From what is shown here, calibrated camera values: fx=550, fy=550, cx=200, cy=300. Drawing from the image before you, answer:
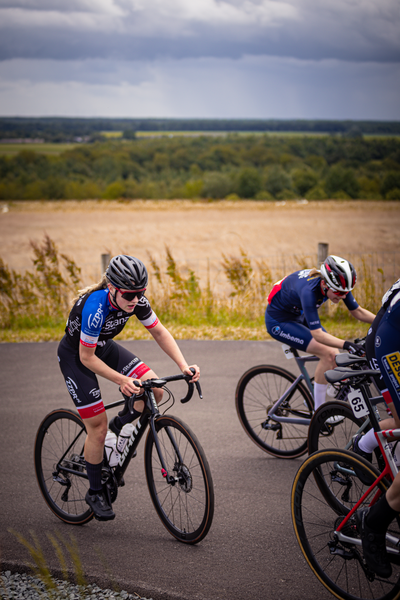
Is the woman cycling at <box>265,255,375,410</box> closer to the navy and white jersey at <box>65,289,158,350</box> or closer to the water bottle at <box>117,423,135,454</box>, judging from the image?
the navy and white jersey at <box>65,289,158,350</box>

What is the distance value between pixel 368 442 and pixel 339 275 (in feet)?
4.78

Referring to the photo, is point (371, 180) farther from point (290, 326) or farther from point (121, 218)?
point (290, 326)

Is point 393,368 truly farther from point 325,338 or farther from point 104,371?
point 104,371

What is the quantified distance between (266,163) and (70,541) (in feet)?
409

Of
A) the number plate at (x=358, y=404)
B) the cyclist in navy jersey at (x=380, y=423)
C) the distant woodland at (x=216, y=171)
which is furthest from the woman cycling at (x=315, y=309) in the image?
the distant woodland at (x=216, y=171)

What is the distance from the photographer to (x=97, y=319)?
3.61 metres

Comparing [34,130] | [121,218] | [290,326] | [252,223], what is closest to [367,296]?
[290,326]

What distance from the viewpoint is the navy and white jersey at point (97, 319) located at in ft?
11.8

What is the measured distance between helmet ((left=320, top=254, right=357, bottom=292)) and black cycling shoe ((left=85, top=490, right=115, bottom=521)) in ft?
8.00

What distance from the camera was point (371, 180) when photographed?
89.3 metres

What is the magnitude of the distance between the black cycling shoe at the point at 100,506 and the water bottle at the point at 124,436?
1.20 feet

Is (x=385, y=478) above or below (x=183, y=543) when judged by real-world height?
above

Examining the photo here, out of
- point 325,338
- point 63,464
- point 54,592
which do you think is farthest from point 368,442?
point 63,464

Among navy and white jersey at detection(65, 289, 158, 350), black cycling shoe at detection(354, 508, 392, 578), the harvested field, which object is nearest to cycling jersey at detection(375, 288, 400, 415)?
black cycling shoe at detection(354, 508, 392, 578)
